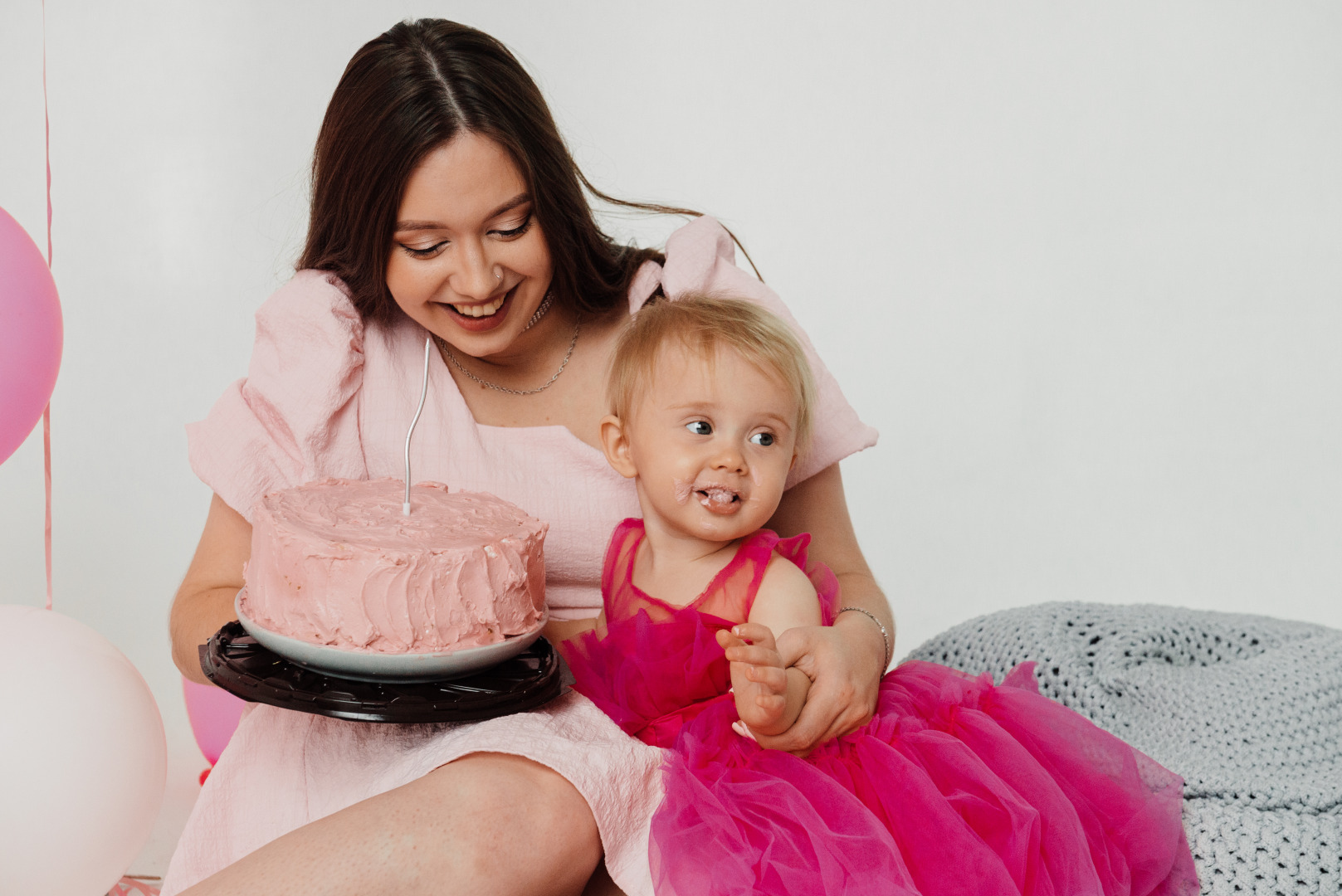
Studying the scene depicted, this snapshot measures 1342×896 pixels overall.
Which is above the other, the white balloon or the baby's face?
the baby's face

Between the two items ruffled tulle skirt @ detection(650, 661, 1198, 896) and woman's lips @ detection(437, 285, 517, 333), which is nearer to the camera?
ruffled tulle skirt @ detection(650, 661, 1198, 896)

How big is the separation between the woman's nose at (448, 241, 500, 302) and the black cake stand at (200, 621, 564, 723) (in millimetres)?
609

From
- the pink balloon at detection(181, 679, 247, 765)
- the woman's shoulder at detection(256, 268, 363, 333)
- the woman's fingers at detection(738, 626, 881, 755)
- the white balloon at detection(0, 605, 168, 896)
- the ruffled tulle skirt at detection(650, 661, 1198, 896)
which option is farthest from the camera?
the pink balloon at detection(181, 679, 247, 765)

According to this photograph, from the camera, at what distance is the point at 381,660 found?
55.7 inches

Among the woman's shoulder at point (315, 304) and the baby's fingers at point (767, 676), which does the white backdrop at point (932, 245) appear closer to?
the woman's shoulder at point (315, 304)

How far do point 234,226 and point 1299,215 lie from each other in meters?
3.23

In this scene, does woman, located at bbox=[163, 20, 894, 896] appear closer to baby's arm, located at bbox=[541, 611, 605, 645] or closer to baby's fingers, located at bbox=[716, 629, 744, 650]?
baby's arm, located at bbox=[541, 611, 605, 645]

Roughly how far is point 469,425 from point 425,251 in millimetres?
330

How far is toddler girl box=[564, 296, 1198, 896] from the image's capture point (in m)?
1.40

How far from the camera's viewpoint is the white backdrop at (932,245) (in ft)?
11.8

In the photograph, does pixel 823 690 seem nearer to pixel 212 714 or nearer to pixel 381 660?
pixel 381 660

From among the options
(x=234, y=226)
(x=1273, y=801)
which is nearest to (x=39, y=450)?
(x=234, y=226)

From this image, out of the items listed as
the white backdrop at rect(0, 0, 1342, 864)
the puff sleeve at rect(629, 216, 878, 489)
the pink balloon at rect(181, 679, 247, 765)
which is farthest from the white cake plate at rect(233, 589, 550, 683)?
the white backdrop at rect(0, 0, 1342, 864)

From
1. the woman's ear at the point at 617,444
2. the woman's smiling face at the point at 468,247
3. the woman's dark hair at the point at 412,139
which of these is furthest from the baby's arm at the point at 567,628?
the woman's dark hair at the point at 412,139
